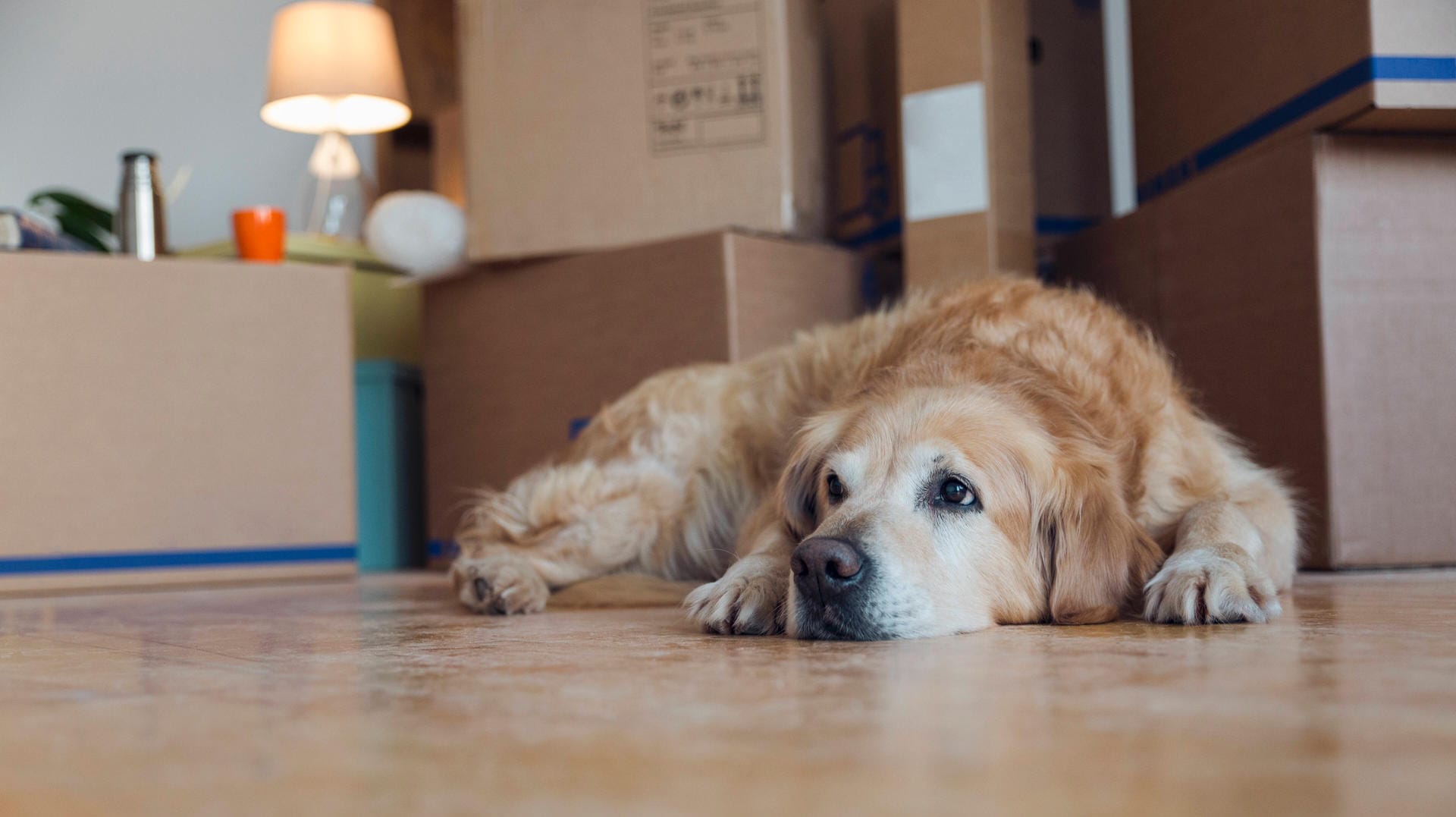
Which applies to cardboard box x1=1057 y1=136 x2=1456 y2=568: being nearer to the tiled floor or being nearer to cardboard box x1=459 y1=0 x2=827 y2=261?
the tiled floor

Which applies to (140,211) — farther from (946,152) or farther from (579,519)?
(946,152)

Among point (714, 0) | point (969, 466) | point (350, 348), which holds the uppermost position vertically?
point (714, 0)

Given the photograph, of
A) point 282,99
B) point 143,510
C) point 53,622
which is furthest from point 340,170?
point 53,622

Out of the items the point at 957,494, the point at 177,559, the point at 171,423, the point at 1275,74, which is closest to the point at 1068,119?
the point at 1275,74

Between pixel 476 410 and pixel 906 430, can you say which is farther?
pixel 476 410

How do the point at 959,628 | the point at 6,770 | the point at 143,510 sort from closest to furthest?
the point at 6,770
the point at 959,628
the point at 143,510

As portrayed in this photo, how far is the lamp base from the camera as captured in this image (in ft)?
16.1

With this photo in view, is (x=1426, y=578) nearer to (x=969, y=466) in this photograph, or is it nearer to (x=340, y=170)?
(x=969, y=466)

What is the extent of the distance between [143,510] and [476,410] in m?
0.92

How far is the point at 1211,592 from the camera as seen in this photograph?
1688 mm

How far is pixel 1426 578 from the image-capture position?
2258mm

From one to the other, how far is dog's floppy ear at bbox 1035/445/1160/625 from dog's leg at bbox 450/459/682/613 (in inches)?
38.3

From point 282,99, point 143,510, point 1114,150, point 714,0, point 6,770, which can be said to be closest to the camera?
point 6,770

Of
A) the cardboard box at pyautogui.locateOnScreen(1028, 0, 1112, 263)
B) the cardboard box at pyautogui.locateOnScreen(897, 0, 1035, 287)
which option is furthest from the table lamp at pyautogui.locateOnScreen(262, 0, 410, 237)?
the cardboard box at pyautogui.locateOnScreen(1028, 0, 1112, 263)
